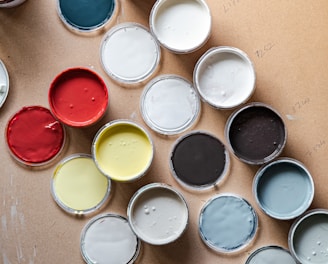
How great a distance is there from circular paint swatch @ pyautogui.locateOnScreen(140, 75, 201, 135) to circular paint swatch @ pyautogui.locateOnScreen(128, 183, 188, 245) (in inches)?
7.1

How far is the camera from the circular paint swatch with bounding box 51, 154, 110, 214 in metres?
1.83

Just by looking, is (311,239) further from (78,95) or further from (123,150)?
(78,95)

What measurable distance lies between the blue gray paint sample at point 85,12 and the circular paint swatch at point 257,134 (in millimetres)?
466

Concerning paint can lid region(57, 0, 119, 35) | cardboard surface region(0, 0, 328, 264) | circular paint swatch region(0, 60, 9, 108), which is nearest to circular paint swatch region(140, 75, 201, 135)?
cardboard surface region(0, 0, 328, 264)

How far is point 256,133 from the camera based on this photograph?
1.78 m

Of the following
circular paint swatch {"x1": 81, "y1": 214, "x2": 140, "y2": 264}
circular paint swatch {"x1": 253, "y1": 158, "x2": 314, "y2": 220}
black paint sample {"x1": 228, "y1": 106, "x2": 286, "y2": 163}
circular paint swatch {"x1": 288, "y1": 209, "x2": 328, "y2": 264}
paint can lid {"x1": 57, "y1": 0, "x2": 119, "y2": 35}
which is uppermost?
paint can lid {"x1": 57, "y1": 0, "x2": 119, "y2": 35}

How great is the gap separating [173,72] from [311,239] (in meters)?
0.62

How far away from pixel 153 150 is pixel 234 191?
26 cm

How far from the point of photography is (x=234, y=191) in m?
1.83

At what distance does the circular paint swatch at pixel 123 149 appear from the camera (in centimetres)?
179

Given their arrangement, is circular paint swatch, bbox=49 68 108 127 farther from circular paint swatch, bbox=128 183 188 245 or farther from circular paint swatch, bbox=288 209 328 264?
circular paint swatch, bbox=288 209 328 264

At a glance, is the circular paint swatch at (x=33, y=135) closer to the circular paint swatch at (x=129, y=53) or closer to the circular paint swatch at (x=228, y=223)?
the circular paint swatch at (x=129, y=53)

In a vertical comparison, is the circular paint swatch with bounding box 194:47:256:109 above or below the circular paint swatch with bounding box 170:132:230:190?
above

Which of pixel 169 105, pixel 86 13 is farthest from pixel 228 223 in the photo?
pixel 86 13
